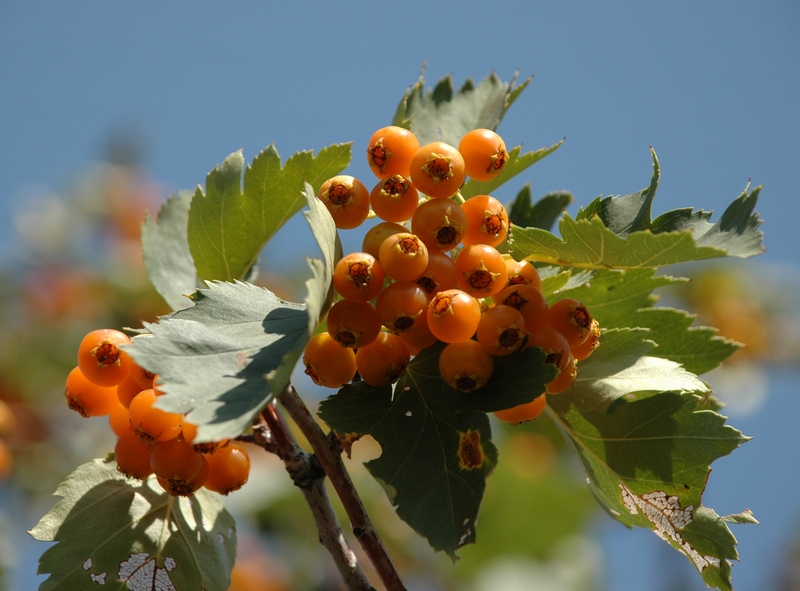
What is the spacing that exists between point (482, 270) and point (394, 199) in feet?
1.00

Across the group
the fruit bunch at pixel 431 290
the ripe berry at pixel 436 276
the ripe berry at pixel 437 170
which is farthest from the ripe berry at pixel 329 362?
the ripe berry at pixel 437 170

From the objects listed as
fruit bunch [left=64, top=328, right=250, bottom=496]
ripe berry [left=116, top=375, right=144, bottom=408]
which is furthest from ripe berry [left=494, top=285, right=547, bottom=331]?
ripe berry [left=116, top=375, right=144, bottom=408]

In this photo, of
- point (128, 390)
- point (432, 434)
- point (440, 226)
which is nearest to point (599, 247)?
point (440, 226)

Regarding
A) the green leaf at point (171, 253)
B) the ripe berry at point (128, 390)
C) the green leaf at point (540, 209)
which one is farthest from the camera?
the green leaf at point (171, 253)

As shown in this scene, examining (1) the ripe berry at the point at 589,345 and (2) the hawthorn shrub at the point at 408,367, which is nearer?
(2) the hawthorn shrub at the point at 408,367

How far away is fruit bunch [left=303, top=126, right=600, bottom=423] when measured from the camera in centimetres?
173

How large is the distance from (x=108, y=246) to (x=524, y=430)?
14.6 feet

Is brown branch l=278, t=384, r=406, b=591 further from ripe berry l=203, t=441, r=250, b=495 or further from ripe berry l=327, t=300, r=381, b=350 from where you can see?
ripe berry l=327, t=300, r=381, b=350

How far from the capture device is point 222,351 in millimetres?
1705

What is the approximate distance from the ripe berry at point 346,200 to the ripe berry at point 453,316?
13.9 inches

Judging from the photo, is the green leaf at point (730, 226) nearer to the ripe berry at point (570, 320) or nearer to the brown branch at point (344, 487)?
the ripe berry at point (570, 320)

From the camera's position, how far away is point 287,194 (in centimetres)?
231

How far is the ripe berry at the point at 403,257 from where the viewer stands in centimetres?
174

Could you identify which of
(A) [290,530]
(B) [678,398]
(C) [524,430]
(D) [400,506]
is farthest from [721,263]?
(D) [400,506]
